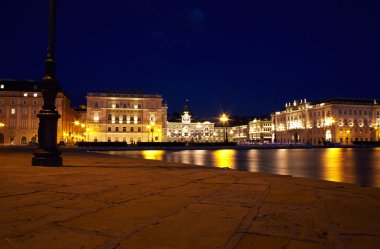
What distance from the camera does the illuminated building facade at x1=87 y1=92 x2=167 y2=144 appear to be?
98625mm

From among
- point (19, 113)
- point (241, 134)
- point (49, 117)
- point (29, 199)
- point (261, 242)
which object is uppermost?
point (19, 113)

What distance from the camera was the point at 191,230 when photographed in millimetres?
3711

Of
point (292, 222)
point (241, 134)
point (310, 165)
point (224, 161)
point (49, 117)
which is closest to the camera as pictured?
point (292, 222)

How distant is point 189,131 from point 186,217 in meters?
164

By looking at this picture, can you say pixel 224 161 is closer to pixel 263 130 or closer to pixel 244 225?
pixel 244 225

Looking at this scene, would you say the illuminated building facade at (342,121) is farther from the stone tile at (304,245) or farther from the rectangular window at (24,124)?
the stone tile at (304,245)

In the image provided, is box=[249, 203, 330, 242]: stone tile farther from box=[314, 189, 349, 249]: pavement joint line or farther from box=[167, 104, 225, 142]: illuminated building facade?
box=[167, 104, 225, 142]: illuminated building facade

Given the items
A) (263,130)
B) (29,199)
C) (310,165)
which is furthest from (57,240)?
(263,130)

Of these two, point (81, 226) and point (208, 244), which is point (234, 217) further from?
point (81, 226)

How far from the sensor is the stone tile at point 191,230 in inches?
127

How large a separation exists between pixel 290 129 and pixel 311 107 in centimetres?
1584

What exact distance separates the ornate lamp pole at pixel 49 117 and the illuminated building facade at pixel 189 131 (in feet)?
489

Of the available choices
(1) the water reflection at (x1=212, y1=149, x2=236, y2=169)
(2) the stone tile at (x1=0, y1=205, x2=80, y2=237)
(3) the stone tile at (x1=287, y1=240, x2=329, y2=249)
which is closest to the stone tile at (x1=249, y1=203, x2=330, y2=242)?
(3) the stone tile at (x1=287, y1=240, x2=329, y2=249)

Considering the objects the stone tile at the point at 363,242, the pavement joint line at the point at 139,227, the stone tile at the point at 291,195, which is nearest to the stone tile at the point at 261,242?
the stone tile at the point at 363,242
